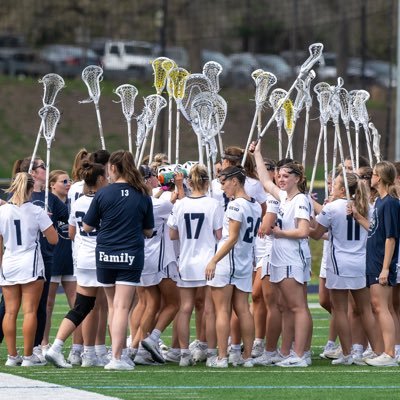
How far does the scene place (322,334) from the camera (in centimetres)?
1443

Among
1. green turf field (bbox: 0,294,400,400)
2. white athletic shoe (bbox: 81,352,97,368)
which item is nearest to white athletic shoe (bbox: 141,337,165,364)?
green turf field (bbox: 0,294,400,400)

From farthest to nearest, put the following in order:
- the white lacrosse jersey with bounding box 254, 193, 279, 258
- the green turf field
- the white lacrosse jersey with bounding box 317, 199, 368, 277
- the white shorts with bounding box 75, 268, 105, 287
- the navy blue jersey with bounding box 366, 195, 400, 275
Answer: the white lacrosse jersey with bounding box 317, 199, 368, 277 → the white lacrosse jersey with bounding box 254, 193, 279, 258 → the navy blue jersey with bounding box 366, 195, 400, 275 → the white shorts with bounding box 75, 268, 105, 287 → the green turf field

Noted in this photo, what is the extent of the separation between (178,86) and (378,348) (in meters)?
3.26

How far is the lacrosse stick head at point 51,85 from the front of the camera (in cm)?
1228

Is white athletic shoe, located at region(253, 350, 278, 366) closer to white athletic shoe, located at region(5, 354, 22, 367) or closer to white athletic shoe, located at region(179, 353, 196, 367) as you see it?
white athletic shoe, located at region(179, 353, 196, 367)

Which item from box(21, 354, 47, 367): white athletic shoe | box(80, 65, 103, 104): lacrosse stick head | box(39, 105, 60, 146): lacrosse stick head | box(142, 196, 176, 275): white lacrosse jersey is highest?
box(80, 65, 103, 104): lacrosse stick head

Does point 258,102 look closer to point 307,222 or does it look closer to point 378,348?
point 307,222

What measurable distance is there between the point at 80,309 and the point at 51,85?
2595 mm

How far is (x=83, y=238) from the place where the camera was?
11133 millimetres

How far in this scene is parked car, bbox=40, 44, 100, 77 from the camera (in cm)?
3325

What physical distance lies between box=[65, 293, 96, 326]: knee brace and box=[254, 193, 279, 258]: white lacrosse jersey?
163 centimetres

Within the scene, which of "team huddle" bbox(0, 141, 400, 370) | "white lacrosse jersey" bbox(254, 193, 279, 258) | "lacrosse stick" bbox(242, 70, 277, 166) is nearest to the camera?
"team huddle" bbox(0, 141, 400, 370)

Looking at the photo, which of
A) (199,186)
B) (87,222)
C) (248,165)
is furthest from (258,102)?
(87,222)

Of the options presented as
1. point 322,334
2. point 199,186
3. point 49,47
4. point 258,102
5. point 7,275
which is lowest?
point 322,334
